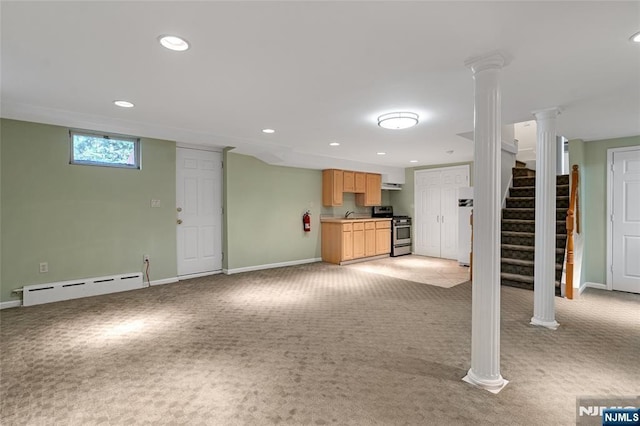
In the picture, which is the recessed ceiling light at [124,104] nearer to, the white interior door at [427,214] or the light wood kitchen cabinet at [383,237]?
the light wood kitchen cabinet at [383,237]

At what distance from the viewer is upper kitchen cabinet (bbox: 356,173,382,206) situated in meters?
8.17

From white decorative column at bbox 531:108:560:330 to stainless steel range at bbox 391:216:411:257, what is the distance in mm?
4787

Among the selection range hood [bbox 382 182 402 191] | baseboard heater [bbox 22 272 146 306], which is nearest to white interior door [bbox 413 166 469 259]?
range hood [bbox 382 182 402 191]

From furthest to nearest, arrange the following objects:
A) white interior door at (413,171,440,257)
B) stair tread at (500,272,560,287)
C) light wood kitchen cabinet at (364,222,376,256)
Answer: white interior door at (413,171,440,257) < light wood kitchen cabinet at (364,222,376,256) < stair tread at (500,272,560,287)

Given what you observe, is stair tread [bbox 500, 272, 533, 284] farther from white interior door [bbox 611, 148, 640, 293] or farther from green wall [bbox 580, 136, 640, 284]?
white interior door [bbox 611, 148, 640, 293]

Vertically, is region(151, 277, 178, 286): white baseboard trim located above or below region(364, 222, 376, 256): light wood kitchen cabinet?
below

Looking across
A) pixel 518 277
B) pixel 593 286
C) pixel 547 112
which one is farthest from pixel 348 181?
pixel 593 286

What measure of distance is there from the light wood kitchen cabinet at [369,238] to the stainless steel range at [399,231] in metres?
0.75

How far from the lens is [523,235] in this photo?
520cm

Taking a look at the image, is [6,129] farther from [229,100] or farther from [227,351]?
[227,351]

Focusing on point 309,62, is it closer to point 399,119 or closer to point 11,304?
point 399,119

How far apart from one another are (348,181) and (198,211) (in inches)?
142

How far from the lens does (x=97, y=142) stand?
4602 mm

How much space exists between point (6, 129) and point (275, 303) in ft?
13.0
